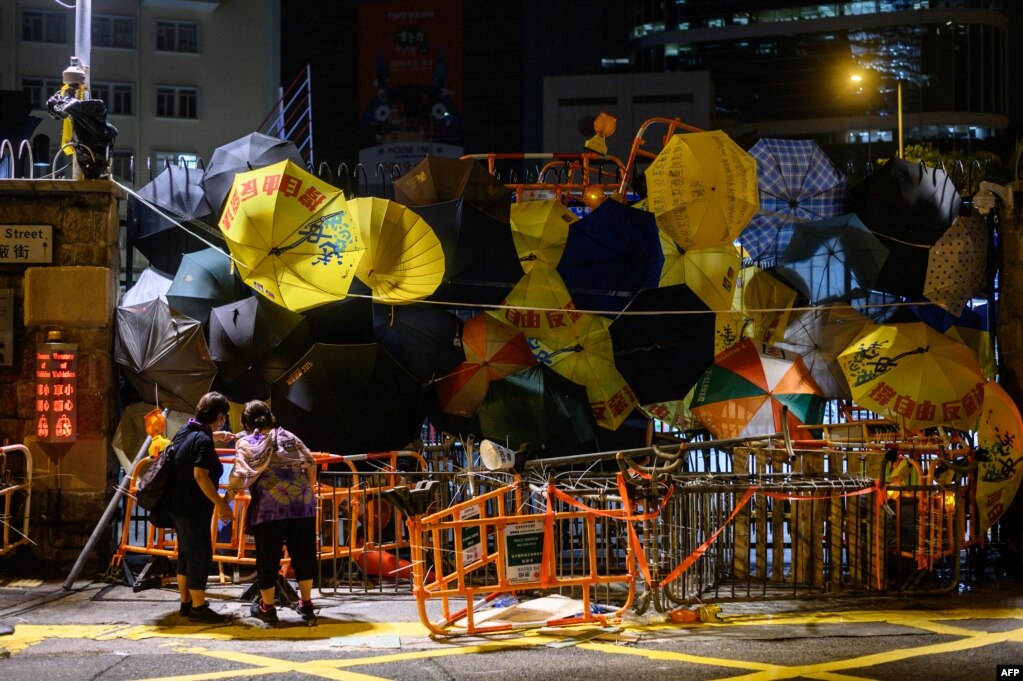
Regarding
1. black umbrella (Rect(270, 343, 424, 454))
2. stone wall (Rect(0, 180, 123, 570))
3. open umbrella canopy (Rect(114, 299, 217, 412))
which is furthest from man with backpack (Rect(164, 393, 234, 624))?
stone wall (Rect(0, 180, 123, 570))

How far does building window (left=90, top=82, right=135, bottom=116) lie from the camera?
178 ft

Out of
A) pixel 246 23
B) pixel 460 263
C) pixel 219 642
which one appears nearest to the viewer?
pixel 219 642

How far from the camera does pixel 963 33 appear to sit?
235ft

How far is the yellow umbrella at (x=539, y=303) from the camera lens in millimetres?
11930

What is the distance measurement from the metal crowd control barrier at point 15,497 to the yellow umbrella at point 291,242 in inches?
108

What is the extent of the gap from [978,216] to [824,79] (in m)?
67.1

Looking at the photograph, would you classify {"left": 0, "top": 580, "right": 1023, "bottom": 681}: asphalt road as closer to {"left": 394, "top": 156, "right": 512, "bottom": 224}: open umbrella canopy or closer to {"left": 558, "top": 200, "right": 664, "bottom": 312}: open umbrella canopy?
{"left": 558, "top": 200, "right": 664, "bottom": 312}: open umbrella canopy

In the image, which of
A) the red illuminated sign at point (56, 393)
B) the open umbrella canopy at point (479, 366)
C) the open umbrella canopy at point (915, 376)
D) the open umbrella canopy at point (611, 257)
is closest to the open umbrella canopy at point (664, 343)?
the open umbrella canopy at point (611, 257)

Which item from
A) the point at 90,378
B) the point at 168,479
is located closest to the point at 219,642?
the point at 168,479

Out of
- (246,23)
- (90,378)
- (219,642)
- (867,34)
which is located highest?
(867,34)

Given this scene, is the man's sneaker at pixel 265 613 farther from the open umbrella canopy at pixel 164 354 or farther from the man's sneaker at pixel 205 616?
the open umbrella canopy at pixel 164 354

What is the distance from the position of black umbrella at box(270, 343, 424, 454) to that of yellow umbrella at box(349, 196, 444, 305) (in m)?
0.64

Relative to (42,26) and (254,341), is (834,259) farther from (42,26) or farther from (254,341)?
(42,26)

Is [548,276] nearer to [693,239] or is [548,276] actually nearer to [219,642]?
[693,239]
